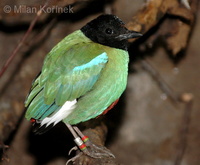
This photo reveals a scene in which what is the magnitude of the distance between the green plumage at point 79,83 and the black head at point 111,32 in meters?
0.18

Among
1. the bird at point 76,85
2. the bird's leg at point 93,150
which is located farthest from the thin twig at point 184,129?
the bird at point 76,85

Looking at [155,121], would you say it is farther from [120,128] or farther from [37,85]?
[37,85]

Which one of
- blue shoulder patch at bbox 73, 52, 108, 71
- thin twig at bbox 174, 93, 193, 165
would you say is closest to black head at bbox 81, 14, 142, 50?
blue shoulder patch at bbox 73, 52, 108, 71

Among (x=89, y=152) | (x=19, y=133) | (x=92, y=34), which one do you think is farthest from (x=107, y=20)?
(x=19, y=133)

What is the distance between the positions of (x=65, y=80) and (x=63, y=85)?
0.16ft

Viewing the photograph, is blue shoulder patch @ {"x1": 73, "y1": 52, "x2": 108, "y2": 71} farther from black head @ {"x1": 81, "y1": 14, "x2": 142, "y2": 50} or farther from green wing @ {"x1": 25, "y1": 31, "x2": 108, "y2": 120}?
black head @ {"x1": 81, "y1": 14, "x2": 142, "y2": 50}

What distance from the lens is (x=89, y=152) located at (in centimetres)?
396

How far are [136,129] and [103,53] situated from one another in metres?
2.85

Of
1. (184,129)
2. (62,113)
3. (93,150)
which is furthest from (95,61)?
(184,129)

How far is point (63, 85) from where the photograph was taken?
3.84 meters

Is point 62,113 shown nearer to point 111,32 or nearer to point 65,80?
point 65,80

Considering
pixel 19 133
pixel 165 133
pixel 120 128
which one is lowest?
pixel 165 133

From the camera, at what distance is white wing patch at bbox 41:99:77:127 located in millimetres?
3850

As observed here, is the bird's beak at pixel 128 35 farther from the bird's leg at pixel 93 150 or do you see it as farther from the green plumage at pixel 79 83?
the bird's leg at pixel 93 150
